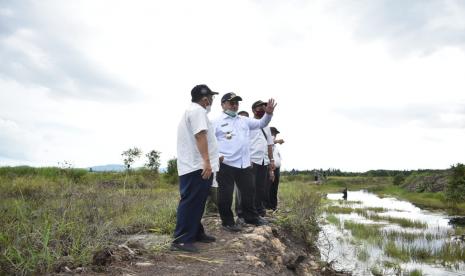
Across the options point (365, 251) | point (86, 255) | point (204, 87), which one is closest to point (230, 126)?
point (204, 87)

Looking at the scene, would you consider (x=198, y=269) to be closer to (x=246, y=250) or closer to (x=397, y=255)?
(x=246, y=250)

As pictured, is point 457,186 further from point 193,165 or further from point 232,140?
point 193,165

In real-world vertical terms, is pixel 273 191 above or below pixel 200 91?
below

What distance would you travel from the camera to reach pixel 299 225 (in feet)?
27.6

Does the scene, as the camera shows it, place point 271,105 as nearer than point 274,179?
Yes

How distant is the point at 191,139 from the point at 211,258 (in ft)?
4.42

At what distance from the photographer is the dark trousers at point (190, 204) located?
4.71 m

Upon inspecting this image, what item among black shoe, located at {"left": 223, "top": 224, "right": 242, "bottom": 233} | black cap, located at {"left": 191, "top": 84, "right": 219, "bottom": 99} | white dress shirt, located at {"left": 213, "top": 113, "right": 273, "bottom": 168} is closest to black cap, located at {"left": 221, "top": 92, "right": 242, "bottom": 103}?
white dress shirt, located at {"left": 213, "top": 113, "right": 273, "bottom": 168}

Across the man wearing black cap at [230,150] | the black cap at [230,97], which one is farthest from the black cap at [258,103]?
the black cap at [230,97]

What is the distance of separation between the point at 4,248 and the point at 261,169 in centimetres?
459

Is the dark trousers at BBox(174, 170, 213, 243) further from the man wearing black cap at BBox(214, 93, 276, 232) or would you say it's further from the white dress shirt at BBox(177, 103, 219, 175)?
the man wearing black cap at BBox(214, 93, 276, 232)

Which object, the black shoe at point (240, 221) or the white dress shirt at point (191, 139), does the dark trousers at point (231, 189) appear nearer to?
the black shoe at point (240, 221)

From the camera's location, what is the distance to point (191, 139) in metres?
4.75

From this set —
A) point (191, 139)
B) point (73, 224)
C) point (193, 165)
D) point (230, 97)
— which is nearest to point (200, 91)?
point (191, 139)
